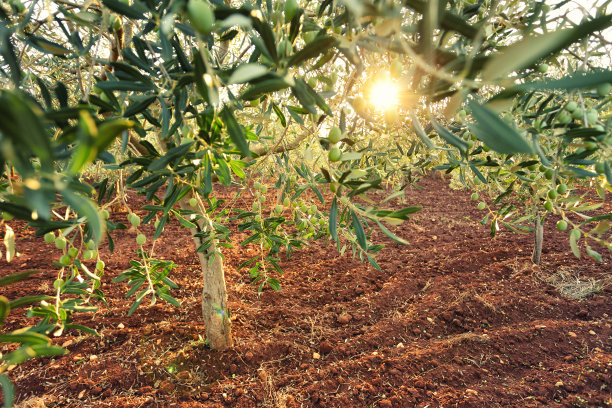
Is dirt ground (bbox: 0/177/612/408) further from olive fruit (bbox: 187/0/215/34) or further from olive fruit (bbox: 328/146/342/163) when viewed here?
olive fruit (bbox: 187/0/215/34)

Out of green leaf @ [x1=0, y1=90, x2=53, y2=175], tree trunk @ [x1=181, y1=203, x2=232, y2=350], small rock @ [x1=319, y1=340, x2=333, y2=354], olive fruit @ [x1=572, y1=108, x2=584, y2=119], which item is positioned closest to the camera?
green leaf @ [x1=0, y1=90, x2=53, y2=175]

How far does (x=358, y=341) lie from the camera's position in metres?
2.65

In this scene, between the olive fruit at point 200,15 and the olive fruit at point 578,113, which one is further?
the olive fruit at point 578,113

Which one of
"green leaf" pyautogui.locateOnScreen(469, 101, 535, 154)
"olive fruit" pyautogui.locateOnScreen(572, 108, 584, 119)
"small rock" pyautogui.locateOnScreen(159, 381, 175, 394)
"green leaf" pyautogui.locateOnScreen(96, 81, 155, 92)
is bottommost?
"small rock" pyautogui.locateOnScreen(159, 381, 175, 394)

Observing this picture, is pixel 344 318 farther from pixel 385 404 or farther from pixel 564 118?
pixel 564 118

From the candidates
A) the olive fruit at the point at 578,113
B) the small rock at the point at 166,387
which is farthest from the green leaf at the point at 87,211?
the small rock at the point at 166,387

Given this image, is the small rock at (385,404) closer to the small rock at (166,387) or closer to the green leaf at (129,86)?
the small rock at (166,387)

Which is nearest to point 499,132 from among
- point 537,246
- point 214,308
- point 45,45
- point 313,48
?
point 313,48

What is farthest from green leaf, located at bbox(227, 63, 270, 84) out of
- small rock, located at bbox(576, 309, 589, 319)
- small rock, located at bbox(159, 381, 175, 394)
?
small rock, located at bbox(576, 309, 589, 319)

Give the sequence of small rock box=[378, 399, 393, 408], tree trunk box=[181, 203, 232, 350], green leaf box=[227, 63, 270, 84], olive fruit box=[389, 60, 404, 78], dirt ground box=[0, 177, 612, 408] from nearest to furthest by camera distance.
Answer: green leaf box=[227, 63, 270, 84] → olive fruit box=[389, 60, 404, 78] → small rock box=[378, 399, 393, 408] → dirt ground box=[0, 177, 612, 408] → tree trunk box=[181, 203, 232, 350]

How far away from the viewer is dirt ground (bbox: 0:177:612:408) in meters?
2.10

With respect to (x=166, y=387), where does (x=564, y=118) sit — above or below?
above

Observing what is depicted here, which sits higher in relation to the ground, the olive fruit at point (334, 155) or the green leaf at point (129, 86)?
the green leaf at point (129, 86)

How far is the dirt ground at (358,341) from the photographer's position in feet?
6.89
